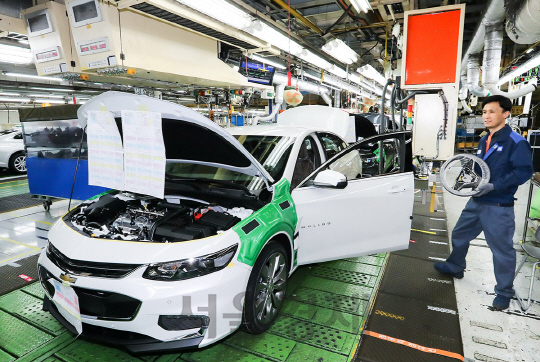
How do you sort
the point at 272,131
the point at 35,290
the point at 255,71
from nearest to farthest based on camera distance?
the point at 35,290, the point at 272,131, the point at 255,71

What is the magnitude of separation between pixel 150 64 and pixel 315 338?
3390 millimetres

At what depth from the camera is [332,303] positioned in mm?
2758

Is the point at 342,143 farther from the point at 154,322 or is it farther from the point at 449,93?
the point at 154,322

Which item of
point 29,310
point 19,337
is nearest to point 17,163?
point 29,310

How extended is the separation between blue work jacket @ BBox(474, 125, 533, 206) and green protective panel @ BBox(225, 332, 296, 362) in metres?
2.01

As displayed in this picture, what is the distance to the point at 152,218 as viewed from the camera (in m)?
2.26

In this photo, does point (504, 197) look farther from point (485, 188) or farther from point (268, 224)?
point (268, 224)

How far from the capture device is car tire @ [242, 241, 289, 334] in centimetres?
202

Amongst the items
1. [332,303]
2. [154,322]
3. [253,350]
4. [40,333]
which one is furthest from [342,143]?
[40,333]

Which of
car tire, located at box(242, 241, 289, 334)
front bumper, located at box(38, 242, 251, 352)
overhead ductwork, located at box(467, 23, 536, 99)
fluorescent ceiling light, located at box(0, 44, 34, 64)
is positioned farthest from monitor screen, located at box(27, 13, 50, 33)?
overhead ductwork, located at box(467, 23, 536, 99)

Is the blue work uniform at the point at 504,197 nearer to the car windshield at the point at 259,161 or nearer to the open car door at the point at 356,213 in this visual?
the open car door at the point at 356,213

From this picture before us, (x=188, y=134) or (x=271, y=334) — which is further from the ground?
(x=188, y=134)

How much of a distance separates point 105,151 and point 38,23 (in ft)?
9.17

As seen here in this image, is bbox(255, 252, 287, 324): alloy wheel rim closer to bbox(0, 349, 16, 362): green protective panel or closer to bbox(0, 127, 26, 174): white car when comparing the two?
bbox(0, 349, 16, 362): green protective panel
